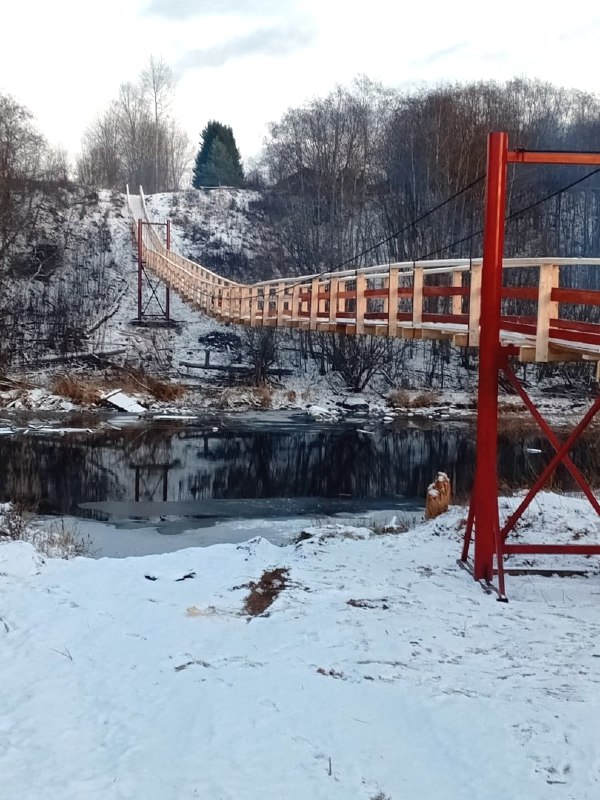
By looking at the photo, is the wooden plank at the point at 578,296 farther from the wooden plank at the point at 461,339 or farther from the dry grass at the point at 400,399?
the dry grass at the point at 400,399

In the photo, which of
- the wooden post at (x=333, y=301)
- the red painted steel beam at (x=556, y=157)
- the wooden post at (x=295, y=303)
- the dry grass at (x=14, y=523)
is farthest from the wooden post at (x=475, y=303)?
the wooden post at (x=295, y=303)

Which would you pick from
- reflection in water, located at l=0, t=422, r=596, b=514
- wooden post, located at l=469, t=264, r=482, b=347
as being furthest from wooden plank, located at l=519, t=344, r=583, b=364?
reflection in water, located at l=0, t=422, r=596, b=514

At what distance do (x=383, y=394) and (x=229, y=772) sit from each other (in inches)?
751

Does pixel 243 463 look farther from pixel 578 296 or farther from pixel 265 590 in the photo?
pixel 578 296

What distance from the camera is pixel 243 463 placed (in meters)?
13.4

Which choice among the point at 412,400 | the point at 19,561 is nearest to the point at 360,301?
the point at 19,561

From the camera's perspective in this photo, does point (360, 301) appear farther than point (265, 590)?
Yes

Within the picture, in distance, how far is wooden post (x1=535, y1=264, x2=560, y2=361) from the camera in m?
5.14

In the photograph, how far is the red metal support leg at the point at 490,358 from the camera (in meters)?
5.48

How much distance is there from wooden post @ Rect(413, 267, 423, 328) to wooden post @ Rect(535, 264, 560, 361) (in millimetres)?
2232

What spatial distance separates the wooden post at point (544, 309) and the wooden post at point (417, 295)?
7.32ft

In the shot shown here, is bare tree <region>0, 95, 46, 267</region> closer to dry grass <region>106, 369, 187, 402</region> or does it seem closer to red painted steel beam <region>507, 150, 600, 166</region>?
dry grass <region>106, 369, 187, 402</region>

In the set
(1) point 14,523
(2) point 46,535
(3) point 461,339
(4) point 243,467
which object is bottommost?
(4) point 243,467

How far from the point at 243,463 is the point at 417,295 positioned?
260 inches
